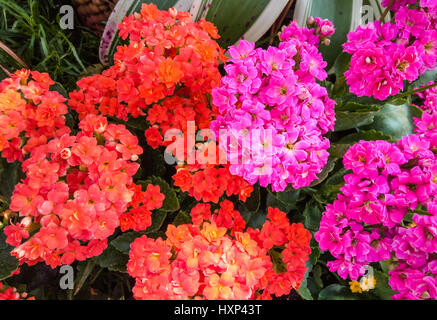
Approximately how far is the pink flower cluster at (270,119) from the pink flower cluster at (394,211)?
0.08 meters

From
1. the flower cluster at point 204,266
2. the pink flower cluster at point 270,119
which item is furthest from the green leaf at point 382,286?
the pink flower cluster at point 270,119

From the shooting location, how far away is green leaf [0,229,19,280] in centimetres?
69

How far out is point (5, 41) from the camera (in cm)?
115

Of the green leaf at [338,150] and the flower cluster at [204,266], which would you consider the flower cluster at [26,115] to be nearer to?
the flower cluster at [204,266]

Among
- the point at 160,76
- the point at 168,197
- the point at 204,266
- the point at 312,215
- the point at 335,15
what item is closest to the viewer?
the point at 204,266

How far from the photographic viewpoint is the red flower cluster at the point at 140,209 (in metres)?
0.64

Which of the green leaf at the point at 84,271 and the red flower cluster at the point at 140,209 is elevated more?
the red flower cluster at the point at 140,209

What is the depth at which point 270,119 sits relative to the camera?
0.54 metres

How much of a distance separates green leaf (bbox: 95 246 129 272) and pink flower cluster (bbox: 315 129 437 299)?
1.51 feet

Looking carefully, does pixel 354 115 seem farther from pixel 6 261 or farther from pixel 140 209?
pixel 6 261

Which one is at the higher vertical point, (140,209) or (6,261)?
(140,209)

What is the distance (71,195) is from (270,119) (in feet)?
1.22

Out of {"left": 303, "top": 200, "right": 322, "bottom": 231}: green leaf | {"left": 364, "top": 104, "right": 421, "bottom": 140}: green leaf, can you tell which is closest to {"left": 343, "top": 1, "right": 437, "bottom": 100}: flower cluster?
{"left": 364, "top": 104, "right": 421, "bottom": 140}: green leaf

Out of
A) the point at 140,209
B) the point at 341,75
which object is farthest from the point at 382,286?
the point at 140,209
